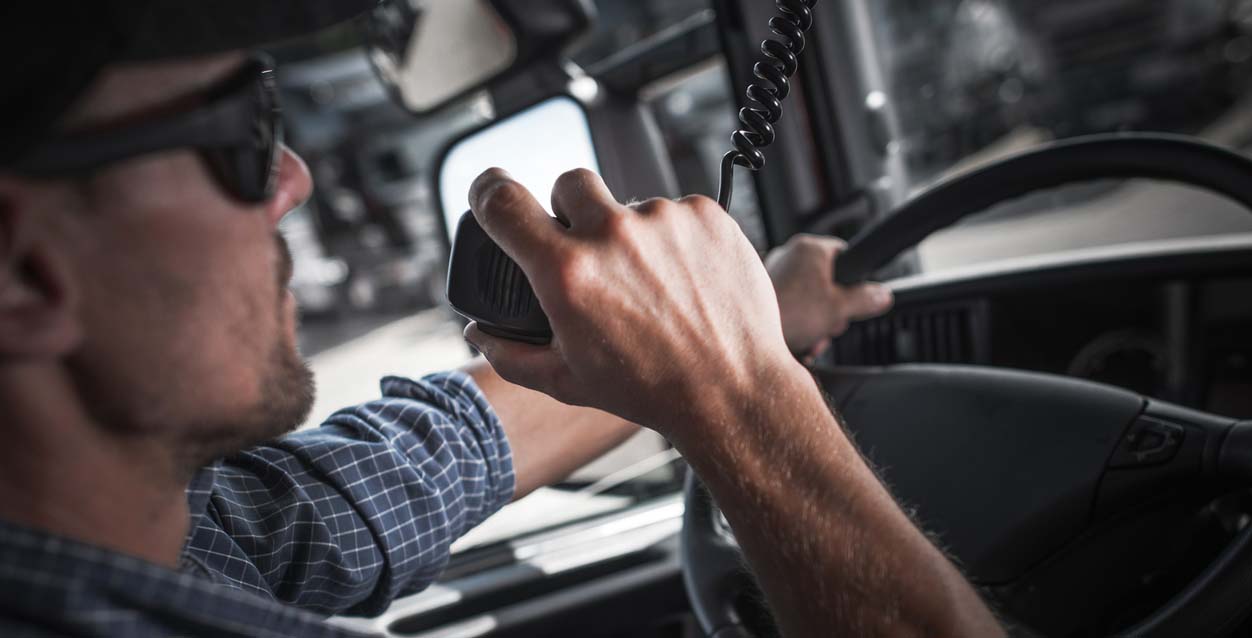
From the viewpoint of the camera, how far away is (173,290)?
0.65 m

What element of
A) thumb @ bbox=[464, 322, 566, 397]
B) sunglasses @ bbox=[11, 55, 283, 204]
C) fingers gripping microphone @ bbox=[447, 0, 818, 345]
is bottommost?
thumb @ bbox=[464, 322, 566, 397]

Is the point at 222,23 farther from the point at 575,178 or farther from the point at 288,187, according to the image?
the point at 575,178

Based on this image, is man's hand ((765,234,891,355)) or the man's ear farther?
man's hand ((765,234,891,355))

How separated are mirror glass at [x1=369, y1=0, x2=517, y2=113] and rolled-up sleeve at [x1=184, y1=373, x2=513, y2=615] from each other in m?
0.81

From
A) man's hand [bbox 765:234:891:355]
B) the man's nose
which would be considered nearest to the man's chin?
the man's nose

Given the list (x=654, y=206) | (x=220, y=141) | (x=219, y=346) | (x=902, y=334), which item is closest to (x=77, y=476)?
(x=219, y=346)

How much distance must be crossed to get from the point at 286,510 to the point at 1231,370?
1615 millimetres

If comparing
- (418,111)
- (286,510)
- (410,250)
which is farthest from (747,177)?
(410,250)

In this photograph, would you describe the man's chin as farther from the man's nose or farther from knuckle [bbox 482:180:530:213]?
knuckle [bbox 482:180:530:213]

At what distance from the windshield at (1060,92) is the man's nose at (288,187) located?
3.11 ft

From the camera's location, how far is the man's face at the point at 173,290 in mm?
610

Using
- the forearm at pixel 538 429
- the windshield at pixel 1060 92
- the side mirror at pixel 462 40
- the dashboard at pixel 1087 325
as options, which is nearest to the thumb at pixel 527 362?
the forearm at pixel 538 429

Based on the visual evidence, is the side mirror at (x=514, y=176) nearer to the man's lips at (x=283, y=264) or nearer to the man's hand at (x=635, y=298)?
the man's hand at (x=635, y=298)

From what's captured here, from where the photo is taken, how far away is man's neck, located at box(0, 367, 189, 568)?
2.07ft
